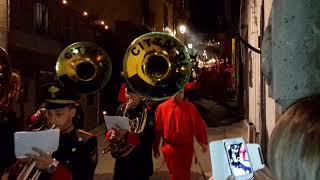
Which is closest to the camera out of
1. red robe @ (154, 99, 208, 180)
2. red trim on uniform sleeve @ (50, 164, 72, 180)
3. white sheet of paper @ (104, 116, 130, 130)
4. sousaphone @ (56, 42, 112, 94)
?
red trim on uniform sleeve @ (50, 164, 72, 180)

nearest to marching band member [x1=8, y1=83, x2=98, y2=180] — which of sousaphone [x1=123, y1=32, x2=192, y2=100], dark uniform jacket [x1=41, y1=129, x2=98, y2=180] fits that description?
dark uniform jacket [x1=41, y1=129, x2=98, y2=180]

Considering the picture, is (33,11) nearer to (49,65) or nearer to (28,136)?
(49,65)

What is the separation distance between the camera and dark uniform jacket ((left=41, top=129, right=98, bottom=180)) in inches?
162

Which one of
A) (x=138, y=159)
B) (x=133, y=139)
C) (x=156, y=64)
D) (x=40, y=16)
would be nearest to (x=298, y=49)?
(x=156, y=64)

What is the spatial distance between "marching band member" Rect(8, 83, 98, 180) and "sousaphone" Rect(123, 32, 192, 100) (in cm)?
121

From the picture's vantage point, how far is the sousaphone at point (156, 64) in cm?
562

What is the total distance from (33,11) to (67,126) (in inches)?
323

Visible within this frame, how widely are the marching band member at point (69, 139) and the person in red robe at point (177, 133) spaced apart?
235 centimetres

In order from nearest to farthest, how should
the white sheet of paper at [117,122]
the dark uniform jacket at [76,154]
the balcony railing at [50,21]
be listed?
the dark uniform jacket at [76,154]
the white sheet of paper at [117,122]
the balcony railing at [50,21]

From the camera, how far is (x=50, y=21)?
12.8m

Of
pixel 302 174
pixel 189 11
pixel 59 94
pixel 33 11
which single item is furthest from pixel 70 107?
pixel 189 11

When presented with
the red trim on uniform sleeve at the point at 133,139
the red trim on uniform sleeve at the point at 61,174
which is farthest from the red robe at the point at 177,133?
the red trim on uniform sleeve at the point at 61,174

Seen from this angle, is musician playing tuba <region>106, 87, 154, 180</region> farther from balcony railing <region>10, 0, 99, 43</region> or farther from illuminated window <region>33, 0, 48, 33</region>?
illuminated window <region>33, 0, 48, 33</region>

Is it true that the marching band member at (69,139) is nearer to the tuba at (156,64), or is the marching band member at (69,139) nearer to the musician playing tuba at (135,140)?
the tuba at (156,64)
